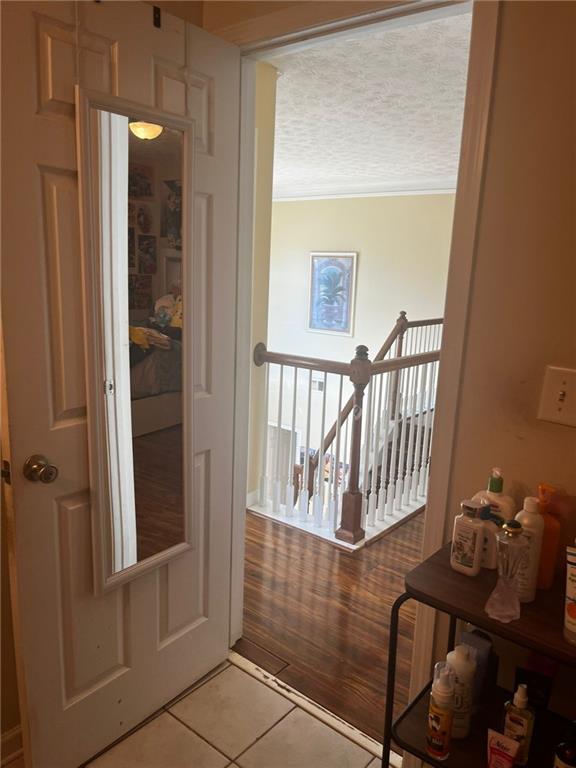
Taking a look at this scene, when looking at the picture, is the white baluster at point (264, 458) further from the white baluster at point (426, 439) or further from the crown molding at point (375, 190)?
the crown molding at point (375, 190)

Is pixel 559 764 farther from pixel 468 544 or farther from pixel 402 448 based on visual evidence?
pixel 402 448

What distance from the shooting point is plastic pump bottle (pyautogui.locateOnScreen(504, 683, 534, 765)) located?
113 centimetres

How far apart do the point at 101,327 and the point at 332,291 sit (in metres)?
5.98

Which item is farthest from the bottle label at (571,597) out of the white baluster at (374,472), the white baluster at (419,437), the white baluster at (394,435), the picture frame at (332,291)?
the picture frame at (332,291)

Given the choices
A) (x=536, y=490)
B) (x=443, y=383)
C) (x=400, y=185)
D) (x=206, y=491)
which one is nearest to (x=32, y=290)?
(x=206, y=491)

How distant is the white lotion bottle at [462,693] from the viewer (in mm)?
1225

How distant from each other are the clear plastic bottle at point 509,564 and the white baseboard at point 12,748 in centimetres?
143

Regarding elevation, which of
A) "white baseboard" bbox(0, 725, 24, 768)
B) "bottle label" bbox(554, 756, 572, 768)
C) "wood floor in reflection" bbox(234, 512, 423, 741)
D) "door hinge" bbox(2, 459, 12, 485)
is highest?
"door hinge" bbox(2, 459, 12, 485)

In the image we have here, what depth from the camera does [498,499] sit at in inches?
50.1

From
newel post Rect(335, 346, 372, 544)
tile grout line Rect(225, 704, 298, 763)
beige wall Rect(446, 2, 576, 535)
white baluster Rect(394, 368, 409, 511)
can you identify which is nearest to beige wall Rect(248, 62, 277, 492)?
newel post Rect(335, 346, 372, 544)

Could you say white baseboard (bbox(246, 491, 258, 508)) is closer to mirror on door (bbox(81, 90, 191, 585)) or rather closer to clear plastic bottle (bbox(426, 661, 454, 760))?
mirror on door (bbox(81, 90, 191, 585))

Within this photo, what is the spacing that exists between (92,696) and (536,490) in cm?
136

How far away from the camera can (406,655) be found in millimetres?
2211

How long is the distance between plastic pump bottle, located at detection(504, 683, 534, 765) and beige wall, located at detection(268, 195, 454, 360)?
5.29 m
